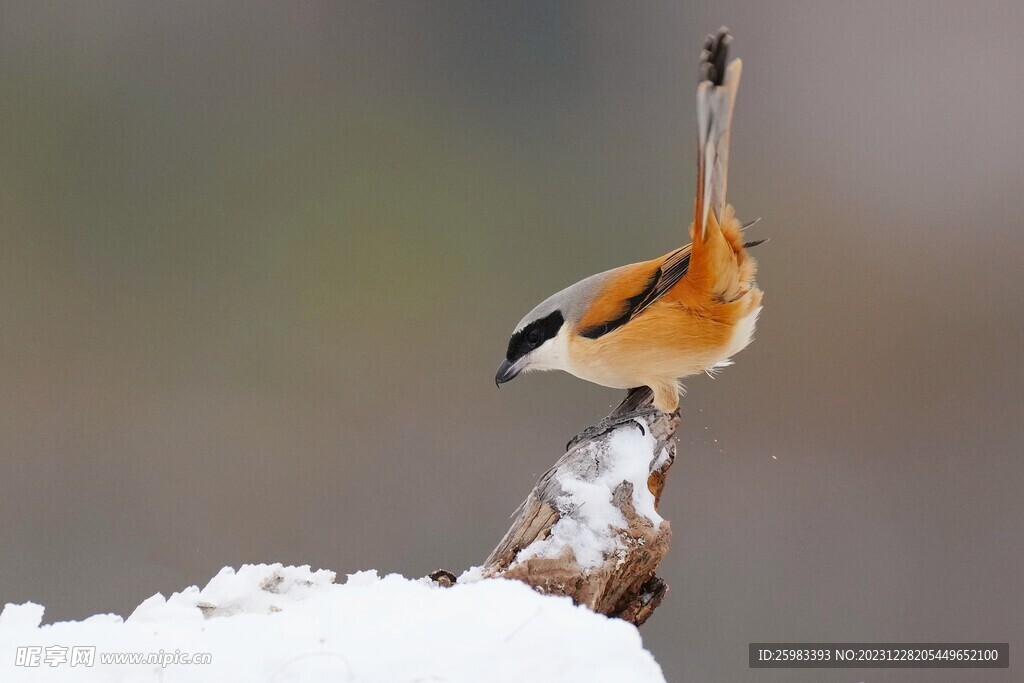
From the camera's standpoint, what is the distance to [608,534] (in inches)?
62.3

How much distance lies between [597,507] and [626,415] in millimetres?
656

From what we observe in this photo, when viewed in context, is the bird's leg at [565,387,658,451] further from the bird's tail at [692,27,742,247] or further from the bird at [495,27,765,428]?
the bird's tail at [692,27,742,247]

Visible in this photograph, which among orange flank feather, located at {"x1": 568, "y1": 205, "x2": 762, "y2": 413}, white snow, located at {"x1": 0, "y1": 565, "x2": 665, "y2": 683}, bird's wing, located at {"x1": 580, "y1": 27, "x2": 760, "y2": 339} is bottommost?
white snow, located at {"x1": 0, "y1": 565, "x2": 665, "y2": 683}

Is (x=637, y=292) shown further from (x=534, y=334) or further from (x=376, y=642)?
(x=376, y=642)

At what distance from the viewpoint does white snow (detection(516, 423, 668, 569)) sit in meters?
1.55

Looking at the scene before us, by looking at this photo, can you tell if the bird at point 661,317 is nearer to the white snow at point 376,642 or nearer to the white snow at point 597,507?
the white snow at point 597,507

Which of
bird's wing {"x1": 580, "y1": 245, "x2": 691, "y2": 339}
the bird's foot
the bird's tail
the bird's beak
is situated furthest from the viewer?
the bird's beak

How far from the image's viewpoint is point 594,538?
1.57m

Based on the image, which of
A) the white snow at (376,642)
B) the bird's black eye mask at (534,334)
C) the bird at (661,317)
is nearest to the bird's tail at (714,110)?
the bird at (661,317)

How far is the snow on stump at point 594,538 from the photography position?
1.50m

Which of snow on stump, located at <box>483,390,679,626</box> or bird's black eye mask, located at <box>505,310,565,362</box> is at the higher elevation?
bird's black eye mask, located at <box>505,310,565,362</box>

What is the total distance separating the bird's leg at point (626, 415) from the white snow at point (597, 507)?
7.0 inches

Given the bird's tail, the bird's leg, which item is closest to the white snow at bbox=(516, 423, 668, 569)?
the bird's leg

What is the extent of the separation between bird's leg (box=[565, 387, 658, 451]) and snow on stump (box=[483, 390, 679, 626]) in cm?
25
